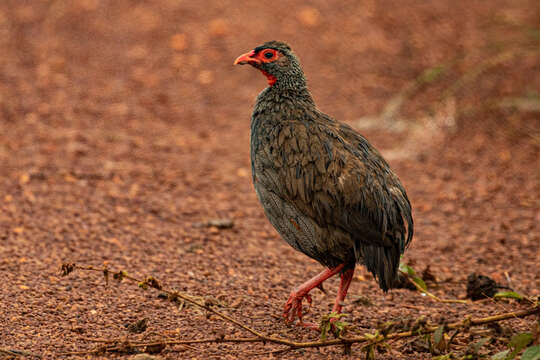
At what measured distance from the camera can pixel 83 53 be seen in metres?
9.94

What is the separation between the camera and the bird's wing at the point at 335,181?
13.1 ft

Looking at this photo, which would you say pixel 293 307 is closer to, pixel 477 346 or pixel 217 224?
pixel 477 346

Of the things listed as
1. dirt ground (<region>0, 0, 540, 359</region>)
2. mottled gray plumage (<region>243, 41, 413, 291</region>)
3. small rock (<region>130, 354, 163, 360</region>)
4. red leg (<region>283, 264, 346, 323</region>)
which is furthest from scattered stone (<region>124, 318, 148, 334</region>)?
mottled gray plumage (<region>243, 41, 413, 291</region>)

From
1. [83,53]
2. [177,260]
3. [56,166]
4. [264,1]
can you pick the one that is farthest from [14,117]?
→ [264,1]

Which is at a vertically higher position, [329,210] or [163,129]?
[163,129]

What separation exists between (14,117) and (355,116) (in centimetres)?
441

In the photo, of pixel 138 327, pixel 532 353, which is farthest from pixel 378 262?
pixel 138 327

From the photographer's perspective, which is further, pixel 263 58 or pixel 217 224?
pixel 217 224

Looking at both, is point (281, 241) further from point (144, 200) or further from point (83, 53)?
point (83, 53)

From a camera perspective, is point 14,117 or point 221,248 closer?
point 221,248

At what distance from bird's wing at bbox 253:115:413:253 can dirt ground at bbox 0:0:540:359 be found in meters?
0.71

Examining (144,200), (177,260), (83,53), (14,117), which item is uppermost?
(83,53)

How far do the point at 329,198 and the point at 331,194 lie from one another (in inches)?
1.1

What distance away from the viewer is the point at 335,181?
158 inches
